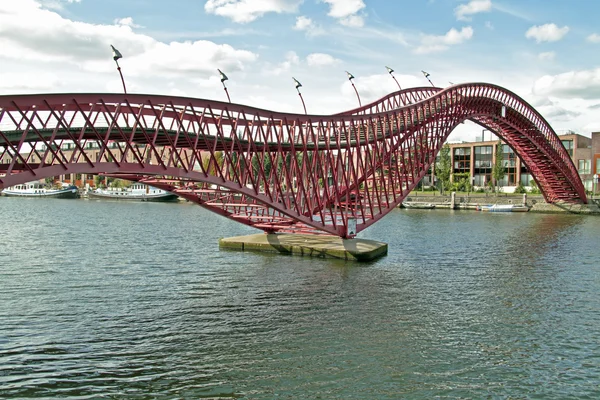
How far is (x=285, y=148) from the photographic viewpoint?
4294 cm

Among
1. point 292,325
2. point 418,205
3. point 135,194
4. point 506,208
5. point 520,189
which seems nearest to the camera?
point 292,325

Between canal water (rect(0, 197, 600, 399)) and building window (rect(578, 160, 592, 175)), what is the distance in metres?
97.9

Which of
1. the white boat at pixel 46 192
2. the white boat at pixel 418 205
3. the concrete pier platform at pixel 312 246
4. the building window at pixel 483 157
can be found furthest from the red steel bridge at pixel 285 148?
the white boat at pixel 46 192

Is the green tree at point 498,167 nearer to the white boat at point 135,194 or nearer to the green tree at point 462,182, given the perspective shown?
the green tree at point 462,182

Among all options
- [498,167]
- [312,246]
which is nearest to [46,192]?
[498,167]

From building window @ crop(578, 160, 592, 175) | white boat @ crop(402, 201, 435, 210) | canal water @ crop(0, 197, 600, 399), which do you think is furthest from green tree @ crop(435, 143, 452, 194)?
canal water @ crop(0, 197, 600, 399)

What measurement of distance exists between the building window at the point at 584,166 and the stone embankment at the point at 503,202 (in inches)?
746

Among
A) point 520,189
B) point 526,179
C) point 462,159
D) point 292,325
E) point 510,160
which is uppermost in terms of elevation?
point 462,159

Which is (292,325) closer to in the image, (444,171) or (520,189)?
(444,171)

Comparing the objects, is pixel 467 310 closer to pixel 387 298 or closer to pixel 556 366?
pixel 387 298

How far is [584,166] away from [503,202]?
28291 mm

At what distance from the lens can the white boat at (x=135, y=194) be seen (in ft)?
494

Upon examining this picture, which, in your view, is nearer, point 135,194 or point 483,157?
point 135,194

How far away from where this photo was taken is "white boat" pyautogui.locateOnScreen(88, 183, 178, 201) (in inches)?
5932
